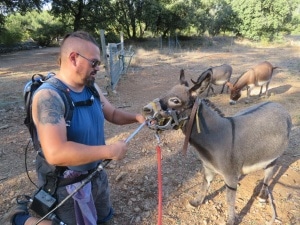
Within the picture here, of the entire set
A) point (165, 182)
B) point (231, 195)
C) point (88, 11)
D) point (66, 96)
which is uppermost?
point (88, 11)

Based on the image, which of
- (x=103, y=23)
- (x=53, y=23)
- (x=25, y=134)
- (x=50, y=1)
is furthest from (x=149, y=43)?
(x=25, y=134)

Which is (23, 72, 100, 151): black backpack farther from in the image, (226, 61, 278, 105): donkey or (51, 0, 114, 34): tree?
(51, 0, 114, 34): tree

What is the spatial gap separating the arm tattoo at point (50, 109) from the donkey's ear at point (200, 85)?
53.3 inches

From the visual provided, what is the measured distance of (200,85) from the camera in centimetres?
275

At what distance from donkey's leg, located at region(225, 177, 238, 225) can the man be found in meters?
1.33

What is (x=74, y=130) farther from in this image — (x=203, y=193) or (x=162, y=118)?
(x=203, y=193)

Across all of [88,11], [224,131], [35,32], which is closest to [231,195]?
[224,131]

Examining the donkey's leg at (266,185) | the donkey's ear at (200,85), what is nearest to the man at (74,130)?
the donkey's ear at (200,85)

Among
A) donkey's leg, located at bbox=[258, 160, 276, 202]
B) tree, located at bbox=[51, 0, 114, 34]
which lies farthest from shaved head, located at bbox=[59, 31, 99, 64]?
tree, located at bbox=[51, 0, 114, 34]

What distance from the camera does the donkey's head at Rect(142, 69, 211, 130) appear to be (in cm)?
264

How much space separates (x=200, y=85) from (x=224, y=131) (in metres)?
0.75

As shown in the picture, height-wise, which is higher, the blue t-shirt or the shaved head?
the shaved head

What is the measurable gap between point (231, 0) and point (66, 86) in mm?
33558

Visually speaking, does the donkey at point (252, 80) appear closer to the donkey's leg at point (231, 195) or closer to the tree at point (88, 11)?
the donkey's leg at point (231, 195)
